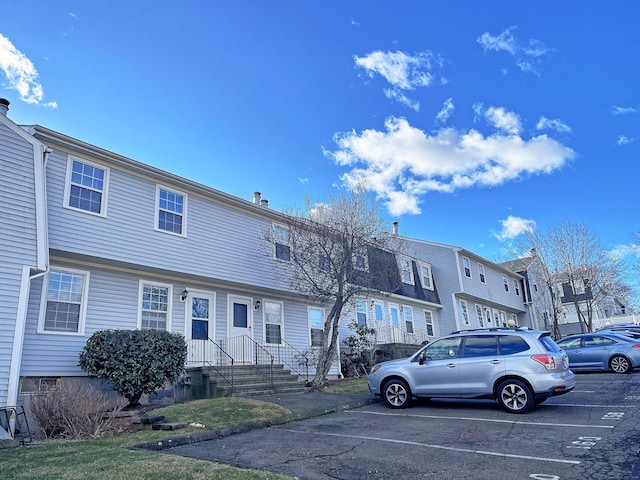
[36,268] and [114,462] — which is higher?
[36,268]

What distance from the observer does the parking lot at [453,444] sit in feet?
16.6

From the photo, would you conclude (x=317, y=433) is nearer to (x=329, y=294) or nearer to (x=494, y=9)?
(x=329, y=294)

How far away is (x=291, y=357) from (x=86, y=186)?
9.43m

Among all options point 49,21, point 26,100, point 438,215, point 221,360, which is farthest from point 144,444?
point 438,215

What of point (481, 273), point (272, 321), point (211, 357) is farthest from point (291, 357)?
point (481, 273)

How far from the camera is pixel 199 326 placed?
13781mm

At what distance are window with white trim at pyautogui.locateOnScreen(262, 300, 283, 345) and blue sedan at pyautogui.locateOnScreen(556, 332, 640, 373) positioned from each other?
441 inches

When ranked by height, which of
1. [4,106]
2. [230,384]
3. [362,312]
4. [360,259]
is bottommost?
[230,384]

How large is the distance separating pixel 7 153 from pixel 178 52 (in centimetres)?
664

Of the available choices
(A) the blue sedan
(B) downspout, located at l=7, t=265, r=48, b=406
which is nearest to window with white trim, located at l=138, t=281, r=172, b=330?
(B) downspout, located at l=7, t=265, r=48, b=406

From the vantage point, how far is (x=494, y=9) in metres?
13.7

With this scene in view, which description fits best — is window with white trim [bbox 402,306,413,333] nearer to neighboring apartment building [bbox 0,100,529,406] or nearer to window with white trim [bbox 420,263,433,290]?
window with white trim [bbox 420,263,433,290]

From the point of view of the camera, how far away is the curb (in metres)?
6.81

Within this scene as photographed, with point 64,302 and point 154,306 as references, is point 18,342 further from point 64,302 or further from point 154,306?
point 154,306
